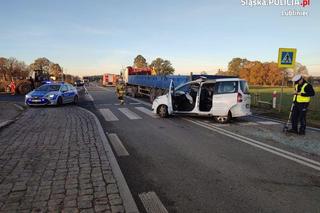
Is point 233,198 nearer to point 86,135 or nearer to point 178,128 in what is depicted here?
point 86,135

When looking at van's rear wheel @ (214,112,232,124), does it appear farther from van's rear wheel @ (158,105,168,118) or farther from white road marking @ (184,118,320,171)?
van's rear wheel @ (158,105,168,118)

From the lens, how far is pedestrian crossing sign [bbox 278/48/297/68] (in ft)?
48.1

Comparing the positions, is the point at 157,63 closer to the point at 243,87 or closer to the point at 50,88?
the point at 50,88

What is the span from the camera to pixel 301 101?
9523mm

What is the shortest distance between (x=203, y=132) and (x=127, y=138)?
2.50 meters

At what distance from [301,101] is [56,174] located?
775cm

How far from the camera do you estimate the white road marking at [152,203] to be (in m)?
3.91

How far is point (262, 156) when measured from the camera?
21.7 feet

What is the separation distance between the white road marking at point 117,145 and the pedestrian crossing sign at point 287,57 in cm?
980

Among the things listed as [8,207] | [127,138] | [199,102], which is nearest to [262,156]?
[127,138]

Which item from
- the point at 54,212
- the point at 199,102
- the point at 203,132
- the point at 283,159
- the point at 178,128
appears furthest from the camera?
the point at 199,102

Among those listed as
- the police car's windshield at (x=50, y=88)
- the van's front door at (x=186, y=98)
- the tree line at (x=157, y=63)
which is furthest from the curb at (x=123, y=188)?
the tree line at (x=157, y=63)

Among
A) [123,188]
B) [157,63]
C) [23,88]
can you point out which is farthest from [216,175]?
[157,63]

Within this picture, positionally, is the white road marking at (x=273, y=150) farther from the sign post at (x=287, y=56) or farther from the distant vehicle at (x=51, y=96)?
the distant vehicle at (x=51, y=96)
